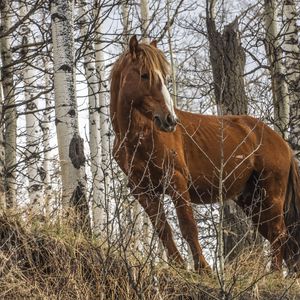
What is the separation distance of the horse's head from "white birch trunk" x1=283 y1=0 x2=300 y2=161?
14.8 feet

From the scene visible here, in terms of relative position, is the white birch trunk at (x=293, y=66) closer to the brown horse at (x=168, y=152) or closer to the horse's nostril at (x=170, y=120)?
the brown horse at (x=168, y=152)

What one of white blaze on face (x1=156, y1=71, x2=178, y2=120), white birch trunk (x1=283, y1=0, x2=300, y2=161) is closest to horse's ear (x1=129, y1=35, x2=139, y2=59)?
white blaze on face (x1=156, y1=71, x2=178, y2=120)

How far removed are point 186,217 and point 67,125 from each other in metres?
1.67

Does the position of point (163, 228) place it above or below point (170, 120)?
below

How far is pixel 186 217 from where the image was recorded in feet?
23.5

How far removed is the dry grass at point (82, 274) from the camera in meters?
6.18

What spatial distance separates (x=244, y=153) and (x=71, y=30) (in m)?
2.38

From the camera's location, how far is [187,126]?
7832 mm

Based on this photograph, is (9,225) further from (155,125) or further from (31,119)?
(31,119)

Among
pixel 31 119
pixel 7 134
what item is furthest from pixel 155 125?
pixel 31 119

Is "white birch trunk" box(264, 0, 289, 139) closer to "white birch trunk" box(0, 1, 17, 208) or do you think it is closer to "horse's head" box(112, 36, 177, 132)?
"white birch trunk" box(0, 1, 17, 208)

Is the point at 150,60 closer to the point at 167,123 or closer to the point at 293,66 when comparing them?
the point at 167,123

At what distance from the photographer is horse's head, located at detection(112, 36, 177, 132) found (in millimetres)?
6988

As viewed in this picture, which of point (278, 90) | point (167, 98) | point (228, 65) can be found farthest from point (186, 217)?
point (278, 90)
